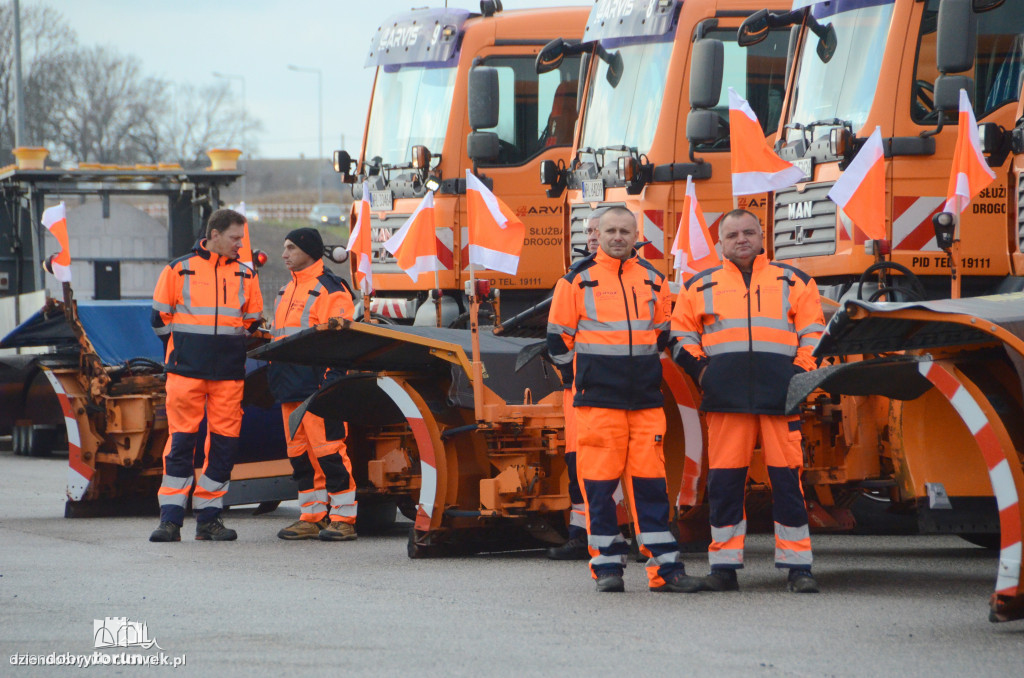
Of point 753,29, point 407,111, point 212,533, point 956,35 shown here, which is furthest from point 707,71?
point 212,533

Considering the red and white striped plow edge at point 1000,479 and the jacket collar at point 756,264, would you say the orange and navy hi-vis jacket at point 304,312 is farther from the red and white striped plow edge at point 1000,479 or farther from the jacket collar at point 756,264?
the red and white striped plow edge at point 1000,479

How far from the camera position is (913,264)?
8969mm

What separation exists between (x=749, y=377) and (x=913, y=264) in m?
2.54

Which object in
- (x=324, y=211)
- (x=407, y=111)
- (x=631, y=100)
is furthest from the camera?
(x=324, y=211)

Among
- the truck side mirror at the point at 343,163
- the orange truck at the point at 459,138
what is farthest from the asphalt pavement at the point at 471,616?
the truck side mirror at the point at 343,163

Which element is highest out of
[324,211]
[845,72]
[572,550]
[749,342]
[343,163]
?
[324,211]

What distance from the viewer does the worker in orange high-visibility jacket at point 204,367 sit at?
940cm

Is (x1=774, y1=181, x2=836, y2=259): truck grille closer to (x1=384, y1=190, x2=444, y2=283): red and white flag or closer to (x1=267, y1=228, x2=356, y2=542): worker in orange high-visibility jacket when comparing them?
(x1=384, y1=190, x2=444, y2=283): red and white flag

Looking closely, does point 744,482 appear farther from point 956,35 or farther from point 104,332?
point 104,332

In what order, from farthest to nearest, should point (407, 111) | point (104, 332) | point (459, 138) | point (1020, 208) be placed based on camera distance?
1. point (407, 111)
2. point (459, 138)
3. point (104, 332)
4. point (1020, 208)

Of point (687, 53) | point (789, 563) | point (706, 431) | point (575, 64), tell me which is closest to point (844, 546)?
point (706, 431)

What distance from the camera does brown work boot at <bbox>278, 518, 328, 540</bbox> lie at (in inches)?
380

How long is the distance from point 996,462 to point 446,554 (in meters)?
3.60

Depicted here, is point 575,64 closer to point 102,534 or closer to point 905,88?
point 905,88
